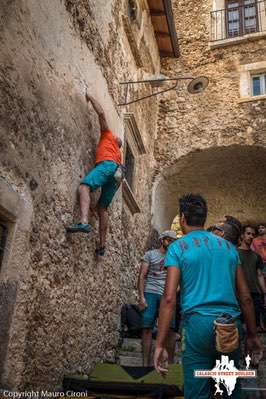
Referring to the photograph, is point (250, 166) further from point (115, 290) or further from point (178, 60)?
point (115, 290)

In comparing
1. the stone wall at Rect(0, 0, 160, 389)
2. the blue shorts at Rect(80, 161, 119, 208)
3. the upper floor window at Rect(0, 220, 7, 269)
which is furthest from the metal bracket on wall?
the upper floor window at Rect(0, 220, 7, 269)

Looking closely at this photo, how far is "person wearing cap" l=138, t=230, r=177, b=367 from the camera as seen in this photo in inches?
167

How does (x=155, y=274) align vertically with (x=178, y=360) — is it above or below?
above

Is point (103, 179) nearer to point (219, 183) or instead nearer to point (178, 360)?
point (178, 360)

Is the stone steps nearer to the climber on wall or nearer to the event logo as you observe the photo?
the climber on wall

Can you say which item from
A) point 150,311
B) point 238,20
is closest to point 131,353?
point 150,311

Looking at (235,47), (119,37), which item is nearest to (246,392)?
(119,37)

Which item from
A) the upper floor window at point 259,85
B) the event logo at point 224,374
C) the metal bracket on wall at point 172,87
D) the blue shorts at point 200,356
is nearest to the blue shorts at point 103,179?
the metal bracket on wall at point 172,87

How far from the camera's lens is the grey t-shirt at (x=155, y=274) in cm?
458

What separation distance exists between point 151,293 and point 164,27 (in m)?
6.87

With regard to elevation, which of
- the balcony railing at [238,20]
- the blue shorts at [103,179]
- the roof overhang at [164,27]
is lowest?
the blue shorts at [103,179]

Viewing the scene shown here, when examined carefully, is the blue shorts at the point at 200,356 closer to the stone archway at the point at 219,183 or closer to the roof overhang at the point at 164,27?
the stone archway at the point at 219,183

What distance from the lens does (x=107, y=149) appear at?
4375mm

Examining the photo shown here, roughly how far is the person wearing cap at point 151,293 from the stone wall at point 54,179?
0.50 meters
